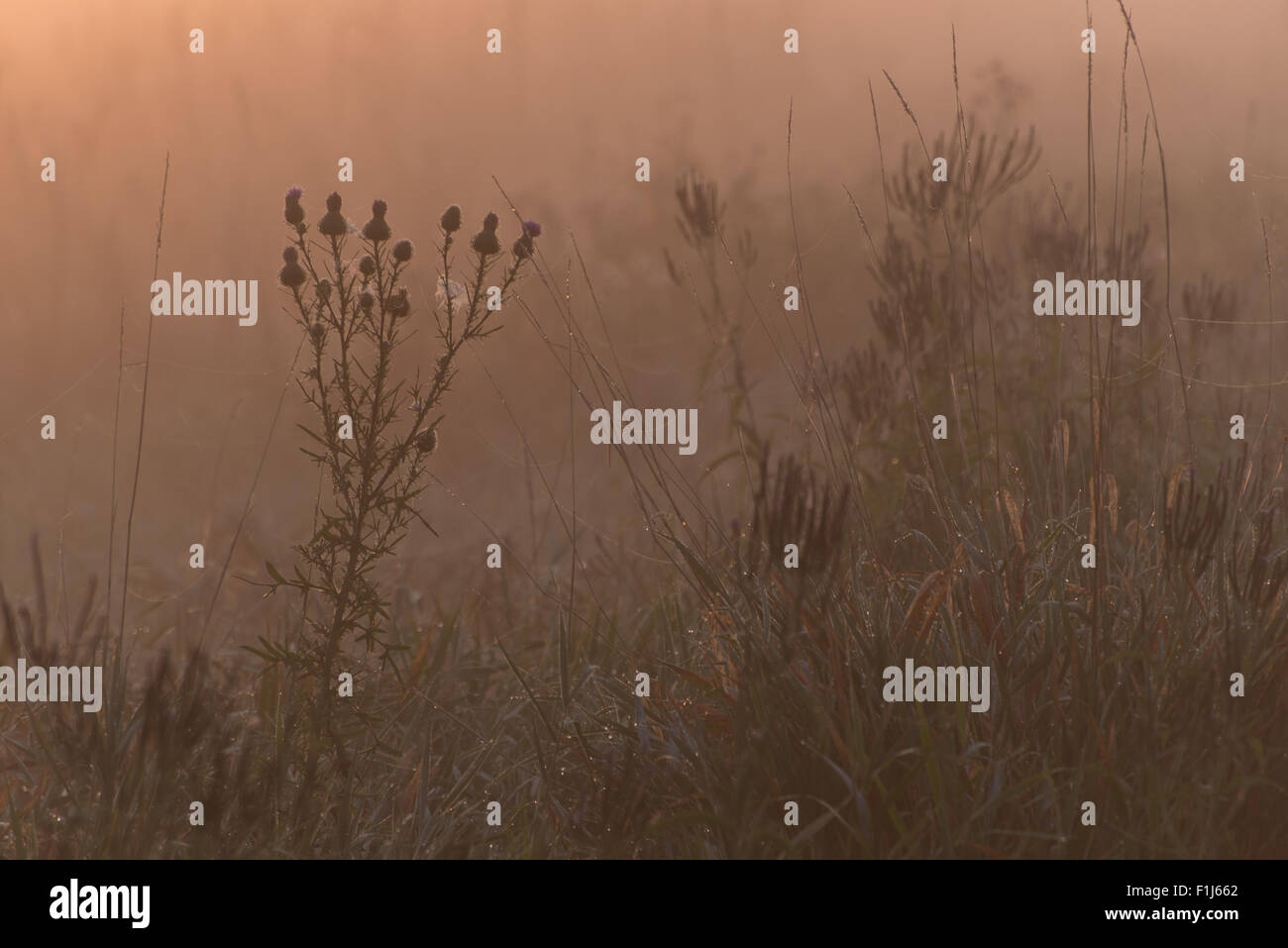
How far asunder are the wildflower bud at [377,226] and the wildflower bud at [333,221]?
5 centimetres

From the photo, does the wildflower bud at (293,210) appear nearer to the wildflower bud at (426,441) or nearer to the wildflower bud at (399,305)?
the wildflower bud at (399,305)

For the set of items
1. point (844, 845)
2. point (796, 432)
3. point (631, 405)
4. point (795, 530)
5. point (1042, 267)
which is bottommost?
point (844, 845)

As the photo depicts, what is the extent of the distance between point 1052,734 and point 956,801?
0.26m

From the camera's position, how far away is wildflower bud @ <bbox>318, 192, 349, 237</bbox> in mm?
2303

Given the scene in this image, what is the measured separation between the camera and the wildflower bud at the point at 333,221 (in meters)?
2.30

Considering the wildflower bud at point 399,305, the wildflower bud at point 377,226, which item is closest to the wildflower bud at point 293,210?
the wildflower bud at point 377,226

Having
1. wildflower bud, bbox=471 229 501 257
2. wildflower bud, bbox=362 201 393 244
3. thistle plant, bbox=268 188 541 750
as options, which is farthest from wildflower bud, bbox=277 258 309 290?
wildflower bud, bbox=471 229 501 257

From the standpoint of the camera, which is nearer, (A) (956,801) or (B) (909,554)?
(A) (956,801)

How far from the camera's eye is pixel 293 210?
239 centimetres

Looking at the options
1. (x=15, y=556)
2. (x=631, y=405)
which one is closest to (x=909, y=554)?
(x=631, y=405)

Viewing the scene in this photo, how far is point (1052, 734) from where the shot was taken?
2096 millimetres

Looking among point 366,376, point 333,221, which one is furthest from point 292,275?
point 366,376

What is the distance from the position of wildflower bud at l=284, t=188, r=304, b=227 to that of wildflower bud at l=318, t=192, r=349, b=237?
0.10 meters
